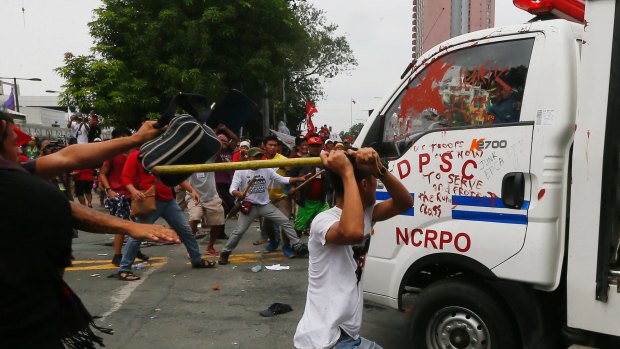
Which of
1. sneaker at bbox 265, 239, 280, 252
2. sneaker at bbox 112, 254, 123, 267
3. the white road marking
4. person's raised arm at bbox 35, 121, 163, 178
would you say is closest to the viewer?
person's raised arm at bbox 35, 121, 163, 178

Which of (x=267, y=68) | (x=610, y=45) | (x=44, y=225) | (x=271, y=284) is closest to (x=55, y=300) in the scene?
(x=44, y=225)

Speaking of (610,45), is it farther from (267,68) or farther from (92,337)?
(267,68)

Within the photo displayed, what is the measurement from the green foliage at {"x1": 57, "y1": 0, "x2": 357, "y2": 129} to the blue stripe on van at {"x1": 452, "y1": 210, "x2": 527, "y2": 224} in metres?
12.6

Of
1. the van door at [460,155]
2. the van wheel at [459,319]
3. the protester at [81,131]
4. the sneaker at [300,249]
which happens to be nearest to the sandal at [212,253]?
the sneaker at [300,249]

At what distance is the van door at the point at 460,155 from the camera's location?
3.03 metres

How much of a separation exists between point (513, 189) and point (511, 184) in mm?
33

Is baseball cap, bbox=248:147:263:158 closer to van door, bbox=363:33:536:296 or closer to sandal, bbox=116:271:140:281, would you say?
sandal, bbox=116:271:140:281

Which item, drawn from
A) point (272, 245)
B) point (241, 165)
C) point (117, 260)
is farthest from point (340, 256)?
point (272, 245)

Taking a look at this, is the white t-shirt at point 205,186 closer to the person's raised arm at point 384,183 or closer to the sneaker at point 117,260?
the sneaker at point 117,260

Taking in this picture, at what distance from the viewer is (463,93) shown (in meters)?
3.35

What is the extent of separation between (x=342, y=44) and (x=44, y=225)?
34.6 metres

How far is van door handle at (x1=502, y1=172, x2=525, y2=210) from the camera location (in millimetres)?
2984

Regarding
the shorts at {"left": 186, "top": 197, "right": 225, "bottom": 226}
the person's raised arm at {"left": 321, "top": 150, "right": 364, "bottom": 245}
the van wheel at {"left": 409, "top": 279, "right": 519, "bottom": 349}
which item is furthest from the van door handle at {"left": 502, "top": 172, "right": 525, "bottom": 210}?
the shorts at {"left": 186, "top": 197, "right": 225, "bottom": 226}

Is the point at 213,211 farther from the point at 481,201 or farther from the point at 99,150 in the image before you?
the point at 99,150
